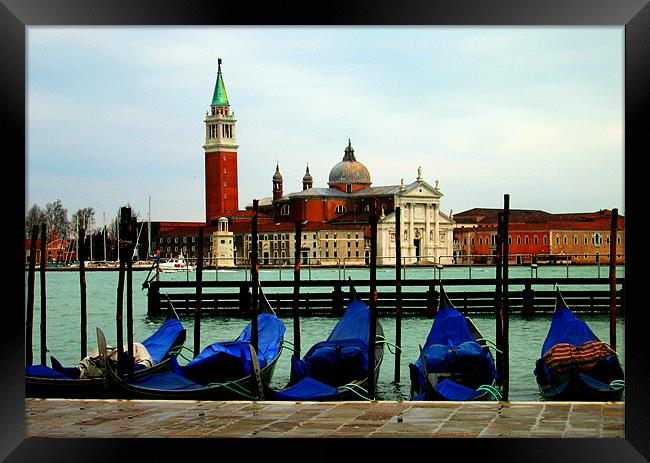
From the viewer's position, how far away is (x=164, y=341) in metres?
6.92

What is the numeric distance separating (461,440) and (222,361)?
115 inches

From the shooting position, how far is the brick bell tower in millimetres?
43312

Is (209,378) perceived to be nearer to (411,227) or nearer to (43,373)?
(43,373)

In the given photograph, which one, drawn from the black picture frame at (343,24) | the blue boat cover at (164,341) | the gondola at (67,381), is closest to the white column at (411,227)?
the blue boat cover at (164,341)

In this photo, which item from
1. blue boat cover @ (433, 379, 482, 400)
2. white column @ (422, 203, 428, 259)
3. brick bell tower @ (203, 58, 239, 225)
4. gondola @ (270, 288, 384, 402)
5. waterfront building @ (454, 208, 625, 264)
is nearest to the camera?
blue boat cover @ (433, 379, 482, 400)

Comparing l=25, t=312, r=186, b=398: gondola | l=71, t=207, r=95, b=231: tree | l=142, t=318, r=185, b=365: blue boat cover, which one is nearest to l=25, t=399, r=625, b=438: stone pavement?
l=25, t=312, r=186, b=398: gondola

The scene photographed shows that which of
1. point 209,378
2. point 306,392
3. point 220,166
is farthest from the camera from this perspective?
point 220,166

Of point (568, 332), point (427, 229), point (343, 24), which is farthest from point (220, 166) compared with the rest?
point (343, 24)

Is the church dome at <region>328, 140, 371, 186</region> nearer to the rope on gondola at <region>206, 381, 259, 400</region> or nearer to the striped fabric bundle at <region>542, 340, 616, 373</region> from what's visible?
the striped fabric bundle at <region>542, 340, 616, 373</region>

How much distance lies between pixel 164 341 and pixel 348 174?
135ft

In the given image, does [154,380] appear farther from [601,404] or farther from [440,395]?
[601,404]

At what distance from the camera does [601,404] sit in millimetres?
3824

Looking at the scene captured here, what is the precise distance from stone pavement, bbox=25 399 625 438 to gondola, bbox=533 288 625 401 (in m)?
1.79

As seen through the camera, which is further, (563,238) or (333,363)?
(563,238)
